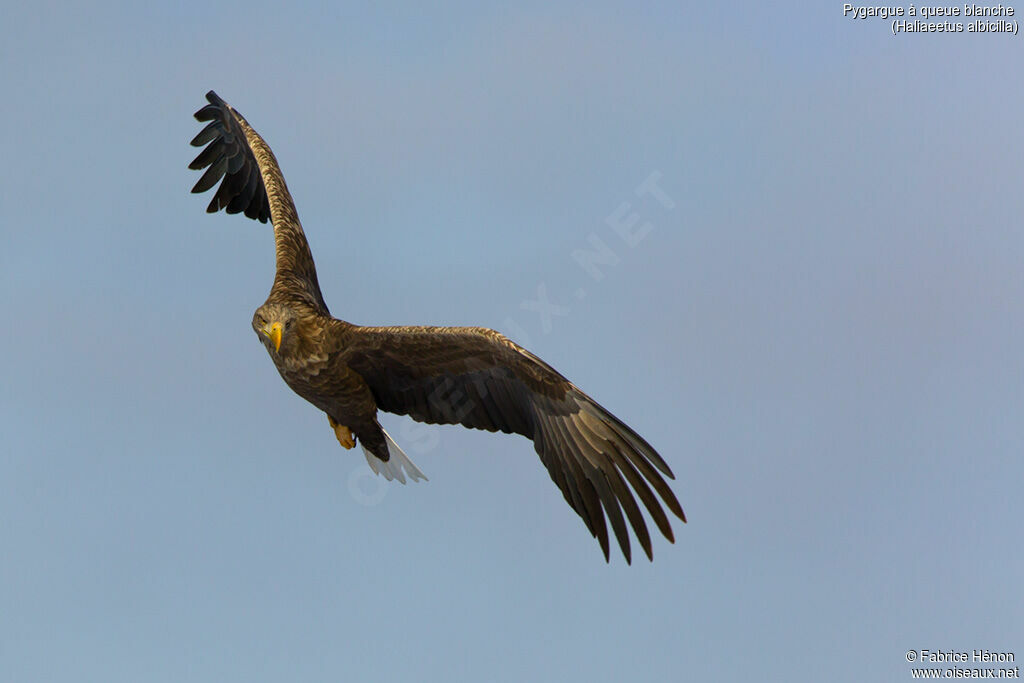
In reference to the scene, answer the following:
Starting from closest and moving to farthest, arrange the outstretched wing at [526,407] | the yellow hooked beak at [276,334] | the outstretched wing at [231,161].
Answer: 1. the outstretched wing at [526,407]
2. the yellow hooked beak at [276,334]
3. the outstretched wing at [231,161]

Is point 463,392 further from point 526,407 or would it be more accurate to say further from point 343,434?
point 343,434

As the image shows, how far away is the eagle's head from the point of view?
856 cm

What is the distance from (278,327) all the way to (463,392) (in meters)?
1.24

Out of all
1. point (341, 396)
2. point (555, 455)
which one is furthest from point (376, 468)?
point (555, 455)

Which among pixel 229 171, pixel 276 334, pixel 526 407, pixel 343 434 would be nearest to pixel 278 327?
pixel 276 334

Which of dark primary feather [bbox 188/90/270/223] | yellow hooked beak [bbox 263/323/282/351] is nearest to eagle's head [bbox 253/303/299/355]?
yellow hooked beak [bbox 263/323/282/351]

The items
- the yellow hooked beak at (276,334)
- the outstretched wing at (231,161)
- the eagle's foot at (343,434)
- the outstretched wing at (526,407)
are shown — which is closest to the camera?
the outstretched wing at (526,407)

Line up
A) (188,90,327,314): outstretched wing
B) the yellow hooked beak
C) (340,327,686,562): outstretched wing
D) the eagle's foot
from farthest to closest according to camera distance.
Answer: (188,90,327,314): outstretched wing → the eagle's foot → the yellow hooked beak → (340,327,686,562): outstretched wing

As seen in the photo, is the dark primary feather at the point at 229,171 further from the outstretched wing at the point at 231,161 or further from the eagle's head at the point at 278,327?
the eagle's head at the point at 278,327

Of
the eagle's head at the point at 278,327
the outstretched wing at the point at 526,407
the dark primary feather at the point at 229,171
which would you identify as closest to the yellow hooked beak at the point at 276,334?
the eagle's head at the point at 278,327

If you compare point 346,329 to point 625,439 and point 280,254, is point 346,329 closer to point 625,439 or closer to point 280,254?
point 280,254

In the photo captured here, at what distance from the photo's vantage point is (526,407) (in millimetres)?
8648

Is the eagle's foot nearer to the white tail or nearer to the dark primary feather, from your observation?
the white tail

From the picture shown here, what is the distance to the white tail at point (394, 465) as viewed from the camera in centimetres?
979
